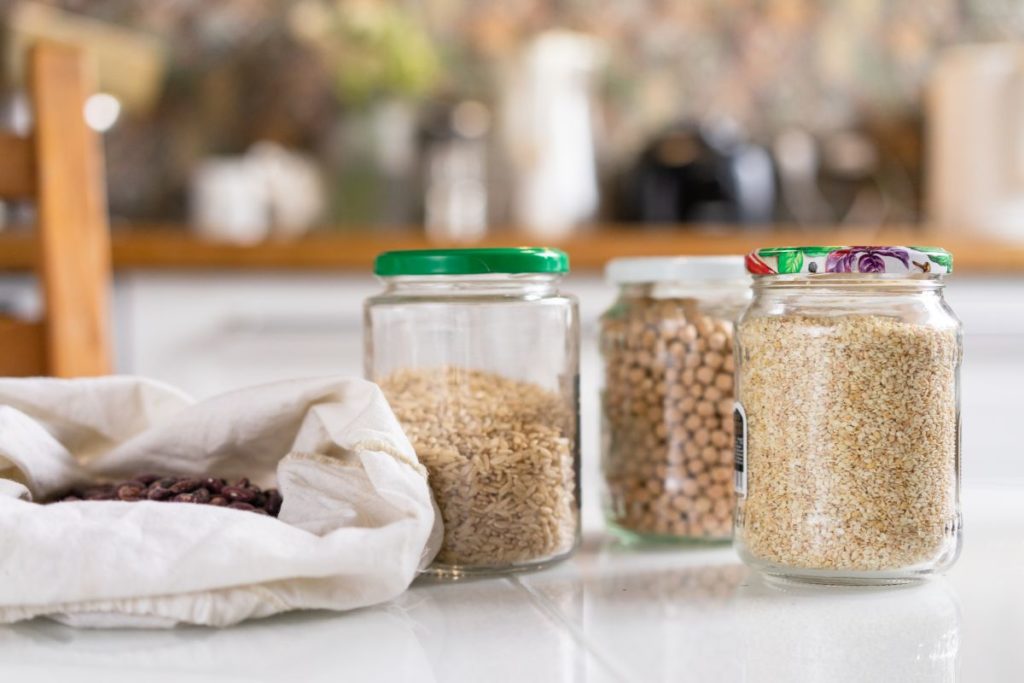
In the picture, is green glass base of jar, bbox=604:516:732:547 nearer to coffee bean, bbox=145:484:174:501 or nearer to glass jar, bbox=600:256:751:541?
glass jar, bbox=600:256:751:541

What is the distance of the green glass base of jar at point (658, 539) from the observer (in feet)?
2.18

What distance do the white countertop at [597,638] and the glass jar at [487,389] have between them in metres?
0.03

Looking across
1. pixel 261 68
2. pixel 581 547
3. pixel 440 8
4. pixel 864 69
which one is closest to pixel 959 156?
pixel 864 69

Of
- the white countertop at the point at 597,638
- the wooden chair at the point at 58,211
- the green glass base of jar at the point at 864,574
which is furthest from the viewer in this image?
the wooden chair at the point at 58,211

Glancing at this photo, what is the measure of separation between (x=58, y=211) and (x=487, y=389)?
2.40 feet

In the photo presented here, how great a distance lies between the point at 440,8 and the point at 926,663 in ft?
7.71

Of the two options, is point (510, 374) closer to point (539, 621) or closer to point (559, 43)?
point (539, 621)

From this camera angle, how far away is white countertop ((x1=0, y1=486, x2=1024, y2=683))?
1.43ft

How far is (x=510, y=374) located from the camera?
63 centimetres

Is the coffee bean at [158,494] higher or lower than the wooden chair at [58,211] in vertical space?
lower

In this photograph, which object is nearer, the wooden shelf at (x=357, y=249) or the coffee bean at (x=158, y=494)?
the coffee bean at (x=158, y=494)

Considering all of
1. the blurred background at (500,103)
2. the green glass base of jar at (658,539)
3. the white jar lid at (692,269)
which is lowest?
the green glass base of jar at (658,539)

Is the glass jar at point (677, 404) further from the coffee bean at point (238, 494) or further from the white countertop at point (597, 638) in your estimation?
the coffee bean at point (238, 494)

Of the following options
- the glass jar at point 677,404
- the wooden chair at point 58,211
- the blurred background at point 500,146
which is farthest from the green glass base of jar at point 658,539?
the blurred background at point 500,146
